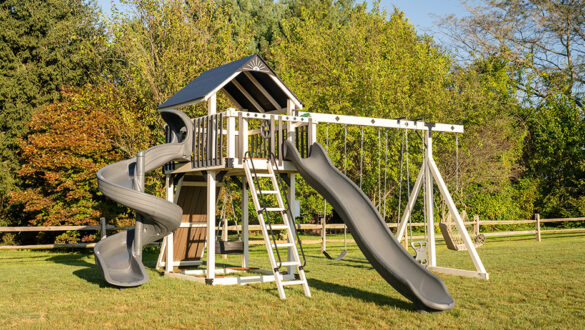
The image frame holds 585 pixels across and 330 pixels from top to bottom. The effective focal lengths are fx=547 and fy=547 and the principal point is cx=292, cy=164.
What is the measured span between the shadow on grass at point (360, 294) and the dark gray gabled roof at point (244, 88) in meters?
3.76

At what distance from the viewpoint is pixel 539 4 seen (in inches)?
1064

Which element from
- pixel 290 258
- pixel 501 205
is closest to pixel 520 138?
pixel 501 205

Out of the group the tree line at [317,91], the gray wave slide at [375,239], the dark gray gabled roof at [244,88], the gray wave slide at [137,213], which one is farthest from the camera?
the tree line at [317,91]

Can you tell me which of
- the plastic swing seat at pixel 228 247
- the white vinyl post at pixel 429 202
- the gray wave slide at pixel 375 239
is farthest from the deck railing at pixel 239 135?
the white vinyl post at pixel 429 202

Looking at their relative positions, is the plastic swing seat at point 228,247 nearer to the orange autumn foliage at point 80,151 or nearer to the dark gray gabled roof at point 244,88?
the dark gray gabled roof at point 244,88

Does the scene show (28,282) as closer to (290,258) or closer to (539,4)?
(290,258)

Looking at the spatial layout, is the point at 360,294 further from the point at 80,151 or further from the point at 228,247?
the point at 80,151

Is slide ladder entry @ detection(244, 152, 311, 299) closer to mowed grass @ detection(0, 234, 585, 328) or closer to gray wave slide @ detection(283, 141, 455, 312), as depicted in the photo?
mowed grass @ detection(0, 234, 585, 328)

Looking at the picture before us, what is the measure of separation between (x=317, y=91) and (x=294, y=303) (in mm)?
16796

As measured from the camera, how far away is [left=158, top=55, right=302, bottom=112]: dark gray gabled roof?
10.4 meters

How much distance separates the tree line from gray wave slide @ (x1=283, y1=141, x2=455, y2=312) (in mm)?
6343

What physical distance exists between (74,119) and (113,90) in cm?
207

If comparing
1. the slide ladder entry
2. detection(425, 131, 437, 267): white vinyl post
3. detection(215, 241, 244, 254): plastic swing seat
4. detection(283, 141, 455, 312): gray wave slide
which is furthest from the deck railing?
detection(425, 131, 437, 267): white vinyl post

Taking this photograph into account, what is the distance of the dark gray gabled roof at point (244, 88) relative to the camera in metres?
10.4
